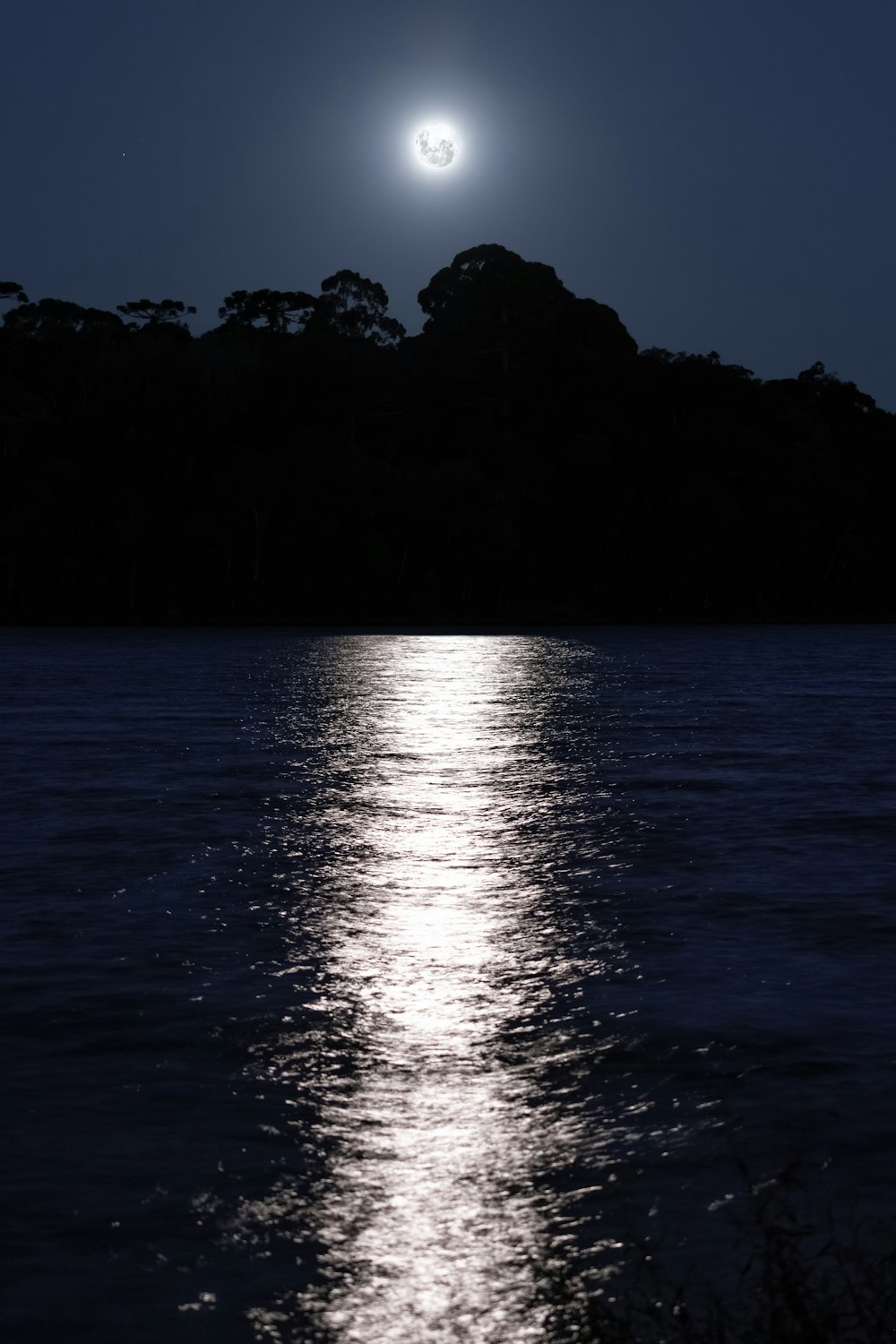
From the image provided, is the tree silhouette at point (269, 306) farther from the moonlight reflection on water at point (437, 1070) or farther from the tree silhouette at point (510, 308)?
the moonlight reflection on water at point (437, 1070)

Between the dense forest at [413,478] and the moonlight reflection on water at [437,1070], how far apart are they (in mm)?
113225

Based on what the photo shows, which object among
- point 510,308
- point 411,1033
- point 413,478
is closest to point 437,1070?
point 411,1033

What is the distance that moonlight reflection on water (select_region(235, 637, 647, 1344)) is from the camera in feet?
16.9

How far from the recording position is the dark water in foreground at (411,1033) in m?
5.36

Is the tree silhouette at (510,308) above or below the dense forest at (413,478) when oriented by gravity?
above

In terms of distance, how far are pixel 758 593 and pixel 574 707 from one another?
111 meters

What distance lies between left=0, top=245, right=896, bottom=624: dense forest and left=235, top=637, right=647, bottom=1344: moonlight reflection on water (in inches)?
4458

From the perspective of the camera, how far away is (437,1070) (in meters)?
7.38

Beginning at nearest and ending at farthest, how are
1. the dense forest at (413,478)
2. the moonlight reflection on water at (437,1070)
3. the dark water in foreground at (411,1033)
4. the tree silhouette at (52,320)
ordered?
the moonlight reflection on water at (437,1070) < the dark water in foreground at (411,1033) < the dense forest at (413,478) < the tree silhouette at (52,320)

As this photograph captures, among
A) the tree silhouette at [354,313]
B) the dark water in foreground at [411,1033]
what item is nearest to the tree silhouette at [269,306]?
the tree silhouette at [354,313]

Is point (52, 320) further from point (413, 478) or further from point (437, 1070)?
point (437, 1070)

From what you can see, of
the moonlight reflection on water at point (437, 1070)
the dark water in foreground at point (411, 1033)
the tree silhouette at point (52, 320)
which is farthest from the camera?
the tree silhouette at point (52, 320)

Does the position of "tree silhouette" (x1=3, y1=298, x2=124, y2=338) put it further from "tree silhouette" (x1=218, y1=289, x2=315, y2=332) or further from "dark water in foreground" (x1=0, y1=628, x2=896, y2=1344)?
"dark water in foreground" (x1=0, y1=628, x2=896, y2=1344)

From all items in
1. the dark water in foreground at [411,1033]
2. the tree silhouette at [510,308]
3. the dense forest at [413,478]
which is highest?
the tree silhouette at [510,308]
